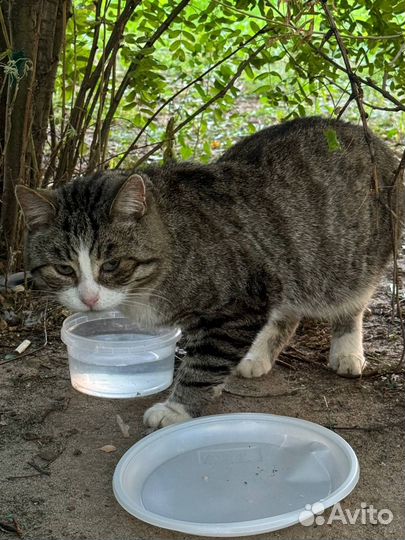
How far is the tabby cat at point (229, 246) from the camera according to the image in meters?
2.90

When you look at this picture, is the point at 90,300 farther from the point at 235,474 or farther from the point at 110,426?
the point at 235,474

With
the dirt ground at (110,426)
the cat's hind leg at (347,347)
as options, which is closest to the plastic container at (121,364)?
the dirt ground at (110,426)

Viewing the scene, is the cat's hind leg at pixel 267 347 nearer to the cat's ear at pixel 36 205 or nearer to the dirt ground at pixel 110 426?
the dirt ground at pixel 110 426

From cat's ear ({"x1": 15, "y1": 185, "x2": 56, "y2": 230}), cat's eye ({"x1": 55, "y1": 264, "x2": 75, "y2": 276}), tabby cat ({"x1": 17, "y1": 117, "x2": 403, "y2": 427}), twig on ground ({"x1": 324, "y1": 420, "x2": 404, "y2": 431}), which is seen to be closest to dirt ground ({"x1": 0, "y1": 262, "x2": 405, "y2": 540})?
twig on ground ({"x1": 324, "y1": 420, "x2": 404, "y2": 431})

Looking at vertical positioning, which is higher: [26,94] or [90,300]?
[26,94]

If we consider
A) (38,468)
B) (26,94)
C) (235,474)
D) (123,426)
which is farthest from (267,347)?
(26,94)

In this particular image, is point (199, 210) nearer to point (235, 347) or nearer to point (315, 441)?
point (235, 347)

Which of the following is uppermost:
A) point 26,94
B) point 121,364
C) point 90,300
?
point 26,94

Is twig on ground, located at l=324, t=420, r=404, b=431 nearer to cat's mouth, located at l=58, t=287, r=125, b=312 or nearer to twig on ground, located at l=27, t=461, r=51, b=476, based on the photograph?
cat's mouth, located at l=58, t=287, r=125, b=312

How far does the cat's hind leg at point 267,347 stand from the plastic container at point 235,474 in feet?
1.97

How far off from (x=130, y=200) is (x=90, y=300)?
0.41m

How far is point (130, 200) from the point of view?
286cm

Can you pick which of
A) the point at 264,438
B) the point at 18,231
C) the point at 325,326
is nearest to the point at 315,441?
the point at 264,438

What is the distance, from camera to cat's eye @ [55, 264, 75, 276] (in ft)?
9.57
